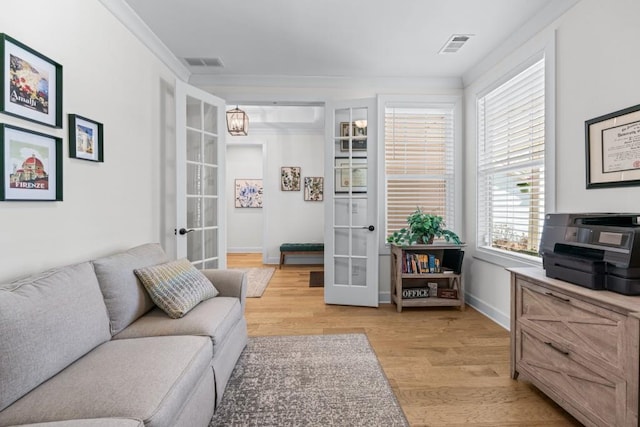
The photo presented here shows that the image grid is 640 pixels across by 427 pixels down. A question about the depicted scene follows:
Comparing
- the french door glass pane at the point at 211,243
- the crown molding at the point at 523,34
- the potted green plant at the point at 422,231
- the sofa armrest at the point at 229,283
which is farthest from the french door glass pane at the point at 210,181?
the crown molding at the point at 523,34

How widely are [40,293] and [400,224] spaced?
3.31 metres

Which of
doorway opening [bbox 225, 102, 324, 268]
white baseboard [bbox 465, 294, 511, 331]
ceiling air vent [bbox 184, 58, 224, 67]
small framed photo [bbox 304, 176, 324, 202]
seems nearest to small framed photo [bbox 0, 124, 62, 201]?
ceiling air vent [bbox 184, 58, 224, 67]

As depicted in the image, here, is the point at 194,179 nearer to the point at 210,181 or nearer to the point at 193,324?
the point at 210,181

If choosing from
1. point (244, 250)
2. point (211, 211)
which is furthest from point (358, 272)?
point (244, 250)

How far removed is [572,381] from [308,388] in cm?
144

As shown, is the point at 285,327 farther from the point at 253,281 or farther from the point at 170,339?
the point at 253,281

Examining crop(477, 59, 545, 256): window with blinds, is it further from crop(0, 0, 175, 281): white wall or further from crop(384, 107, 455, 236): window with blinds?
crop(0, 0, 175, 281): white wall

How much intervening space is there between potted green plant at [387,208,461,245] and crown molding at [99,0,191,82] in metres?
2.92

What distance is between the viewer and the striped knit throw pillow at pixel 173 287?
1994 millimetres

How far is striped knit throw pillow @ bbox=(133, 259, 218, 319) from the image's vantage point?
6.54 feet

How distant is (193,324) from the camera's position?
6.08 feet

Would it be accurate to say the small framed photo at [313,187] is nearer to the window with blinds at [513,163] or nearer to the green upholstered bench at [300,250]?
the green upholstered bench at [300,250]

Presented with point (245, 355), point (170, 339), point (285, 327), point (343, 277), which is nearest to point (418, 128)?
point (343, 277)

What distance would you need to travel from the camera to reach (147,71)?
2836 mm
